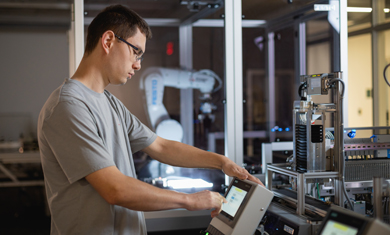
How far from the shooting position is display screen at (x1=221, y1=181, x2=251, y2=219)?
149cm

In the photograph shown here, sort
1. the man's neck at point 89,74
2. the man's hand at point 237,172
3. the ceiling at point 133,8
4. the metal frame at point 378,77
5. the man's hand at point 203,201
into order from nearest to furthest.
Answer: the man's hand at point 203,201, the man's neck at point 89,74, the man's hand at point 237,172, the ceiling at point 133,8, the metal frame at point 378,77

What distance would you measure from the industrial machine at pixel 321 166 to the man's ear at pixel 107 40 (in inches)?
40.9

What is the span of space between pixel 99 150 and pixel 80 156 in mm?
63

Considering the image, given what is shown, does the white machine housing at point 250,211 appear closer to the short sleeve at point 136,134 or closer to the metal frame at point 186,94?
the short sleeve at point 136,134

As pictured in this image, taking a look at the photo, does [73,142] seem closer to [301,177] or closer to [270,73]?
[301,177]

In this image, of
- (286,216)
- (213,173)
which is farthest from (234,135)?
(286,216)

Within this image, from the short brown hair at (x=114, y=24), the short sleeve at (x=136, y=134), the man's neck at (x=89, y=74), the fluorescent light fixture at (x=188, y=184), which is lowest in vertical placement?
the fluorescent light fixture at (x=188, y=184)

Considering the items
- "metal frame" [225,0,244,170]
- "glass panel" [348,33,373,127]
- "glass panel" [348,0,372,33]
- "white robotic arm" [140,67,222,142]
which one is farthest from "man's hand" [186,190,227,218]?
"glass panel" [348,33,373,127]

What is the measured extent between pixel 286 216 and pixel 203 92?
6.41ft

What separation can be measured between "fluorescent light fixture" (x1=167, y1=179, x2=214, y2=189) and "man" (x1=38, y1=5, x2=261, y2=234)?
161 cm

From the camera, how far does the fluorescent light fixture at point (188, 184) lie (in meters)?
3.21

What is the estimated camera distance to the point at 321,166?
192cm

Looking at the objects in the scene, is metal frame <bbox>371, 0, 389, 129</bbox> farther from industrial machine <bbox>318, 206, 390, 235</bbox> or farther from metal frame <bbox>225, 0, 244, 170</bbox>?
industrial machine <bbox>318, 206, 390, 235</bbox>

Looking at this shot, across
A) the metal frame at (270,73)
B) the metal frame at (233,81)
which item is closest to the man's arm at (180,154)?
the metal frame at (233,81)
